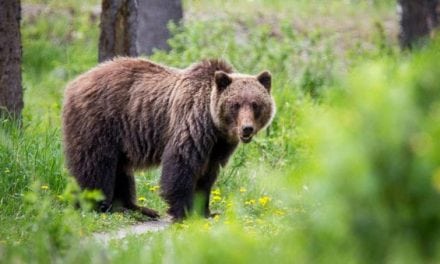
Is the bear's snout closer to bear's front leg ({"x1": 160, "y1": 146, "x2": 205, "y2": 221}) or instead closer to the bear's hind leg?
bear's front leg ({"x1": 160, "y1": 146, "x2": 205, "y2": 221})

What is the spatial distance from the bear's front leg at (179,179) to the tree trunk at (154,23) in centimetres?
737

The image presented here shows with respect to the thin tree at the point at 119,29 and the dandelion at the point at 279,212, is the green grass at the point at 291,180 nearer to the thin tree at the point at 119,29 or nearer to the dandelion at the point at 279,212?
the dandelion at the point at 279,212

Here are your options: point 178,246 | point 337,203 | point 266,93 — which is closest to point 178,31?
point 266,93

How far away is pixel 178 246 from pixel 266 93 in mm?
3472

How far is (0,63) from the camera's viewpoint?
1055 cm

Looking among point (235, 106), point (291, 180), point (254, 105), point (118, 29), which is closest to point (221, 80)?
point (235, 106)

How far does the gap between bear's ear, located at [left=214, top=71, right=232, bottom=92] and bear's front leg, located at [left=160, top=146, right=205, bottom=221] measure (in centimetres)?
59

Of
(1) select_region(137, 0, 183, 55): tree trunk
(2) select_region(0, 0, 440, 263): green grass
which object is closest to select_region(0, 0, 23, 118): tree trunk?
(2) select_region(0, 0, 440, 263): green grass

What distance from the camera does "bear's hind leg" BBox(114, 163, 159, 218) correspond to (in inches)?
374

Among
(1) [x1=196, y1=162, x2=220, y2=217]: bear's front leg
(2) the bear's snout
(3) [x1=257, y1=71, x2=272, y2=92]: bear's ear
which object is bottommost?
(1) [x1=196, y1=162, x2=220, y2=217]: bear's front leg

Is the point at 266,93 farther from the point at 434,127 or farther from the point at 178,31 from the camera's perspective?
the point at 178,31

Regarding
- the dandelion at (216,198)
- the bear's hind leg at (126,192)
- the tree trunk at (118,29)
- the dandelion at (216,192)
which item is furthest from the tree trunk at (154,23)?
the bear's hind leg at (126,192)

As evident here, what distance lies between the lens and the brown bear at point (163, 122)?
8.90m

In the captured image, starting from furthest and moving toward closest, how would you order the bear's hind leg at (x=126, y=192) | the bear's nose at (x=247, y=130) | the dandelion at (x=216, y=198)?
the dandelion at (x=216, y=198) < the bear's hind leg at (x=126, y=192) < the bear's nose at (x=247, y=130)
